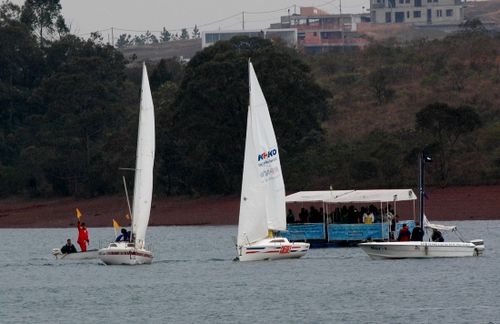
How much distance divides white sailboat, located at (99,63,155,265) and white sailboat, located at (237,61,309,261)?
4485 mm

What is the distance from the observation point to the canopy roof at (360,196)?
6906cm

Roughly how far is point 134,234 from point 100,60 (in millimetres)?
68833

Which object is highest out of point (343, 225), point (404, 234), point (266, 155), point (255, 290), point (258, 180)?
point (266, 155)

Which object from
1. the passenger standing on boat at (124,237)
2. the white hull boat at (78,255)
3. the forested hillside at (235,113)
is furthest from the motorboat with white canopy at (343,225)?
the forested hillside at (235,113)

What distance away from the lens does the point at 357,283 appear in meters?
56.2

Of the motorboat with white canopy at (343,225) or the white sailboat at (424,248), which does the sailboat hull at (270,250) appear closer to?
the white sailboat at (424,248)

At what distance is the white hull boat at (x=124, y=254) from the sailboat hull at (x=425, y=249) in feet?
33.2

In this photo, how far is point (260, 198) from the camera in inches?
2559

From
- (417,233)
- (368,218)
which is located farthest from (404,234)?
(368,218)

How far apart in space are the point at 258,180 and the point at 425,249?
315 inches

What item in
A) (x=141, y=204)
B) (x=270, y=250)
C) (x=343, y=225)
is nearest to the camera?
(x=270, y=250)

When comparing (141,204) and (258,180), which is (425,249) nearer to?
(258,180)

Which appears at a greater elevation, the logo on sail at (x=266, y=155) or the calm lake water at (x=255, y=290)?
the logo on sail at (x=266, y=155)

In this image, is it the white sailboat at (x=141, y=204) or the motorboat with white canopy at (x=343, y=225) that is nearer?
the white sailboat at (x=141, y=204)
